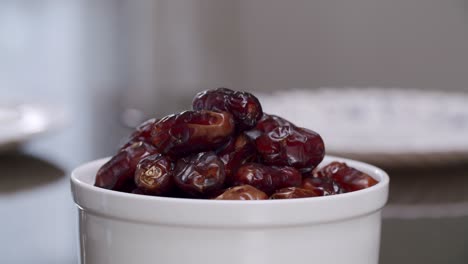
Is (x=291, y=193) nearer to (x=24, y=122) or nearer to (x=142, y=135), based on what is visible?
(x=142, y=135)

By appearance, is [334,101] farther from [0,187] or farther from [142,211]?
[142,211]

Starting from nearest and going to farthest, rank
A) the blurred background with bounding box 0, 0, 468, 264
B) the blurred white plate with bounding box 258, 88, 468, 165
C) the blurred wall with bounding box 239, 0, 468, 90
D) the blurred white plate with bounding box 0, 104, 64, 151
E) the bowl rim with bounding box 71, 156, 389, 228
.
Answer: the bowl rim with bounding box 71, 156, 389, 228 < the blurred background with bounding box 0, 0, 468, 264 < the blurred white plate with bounding box 258, 88, 468, 165 < the blurred white plate with bounding box 0, 104, 64, 151 < the blurred wall with bounding box 239, 0, 468, 90

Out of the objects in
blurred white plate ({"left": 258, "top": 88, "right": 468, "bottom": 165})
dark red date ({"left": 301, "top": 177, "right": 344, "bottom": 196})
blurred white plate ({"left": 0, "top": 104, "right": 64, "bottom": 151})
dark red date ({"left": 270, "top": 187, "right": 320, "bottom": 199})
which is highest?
dark red date ({"left": 270, "top": 187, "right": 320, "bottom": 199})

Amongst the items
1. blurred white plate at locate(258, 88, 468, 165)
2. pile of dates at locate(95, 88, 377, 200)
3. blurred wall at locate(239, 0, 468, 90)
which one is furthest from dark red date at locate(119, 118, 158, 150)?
blurred wall at locate(239, 0, 468, 90)

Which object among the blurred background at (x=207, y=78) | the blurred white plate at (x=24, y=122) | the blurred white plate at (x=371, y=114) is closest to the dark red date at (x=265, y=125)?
the blurred background at (x=207, y=78)

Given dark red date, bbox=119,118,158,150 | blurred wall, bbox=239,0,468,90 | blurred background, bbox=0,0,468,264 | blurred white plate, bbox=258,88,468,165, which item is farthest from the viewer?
blurred wall, bbox=239,0,468,90

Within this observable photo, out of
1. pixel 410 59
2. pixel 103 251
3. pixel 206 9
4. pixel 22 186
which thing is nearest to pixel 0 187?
pixel 22 186

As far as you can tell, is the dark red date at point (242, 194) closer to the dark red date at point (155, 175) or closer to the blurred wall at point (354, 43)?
the dark red date at point (155, 175)

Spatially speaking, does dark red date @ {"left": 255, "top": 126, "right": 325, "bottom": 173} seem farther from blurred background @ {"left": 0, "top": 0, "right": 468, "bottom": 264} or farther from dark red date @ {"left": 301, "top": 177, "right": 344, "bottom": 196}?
blurred background @ {"left": 0, "top": 0, "right": 468, "bottom": 264}
